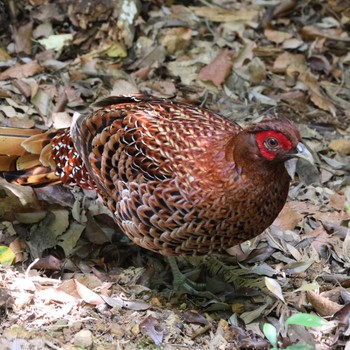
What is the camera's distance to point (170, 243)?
13.2 ft

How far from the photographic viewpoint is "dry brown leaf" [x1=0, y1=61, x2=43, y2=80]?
18.4 feet

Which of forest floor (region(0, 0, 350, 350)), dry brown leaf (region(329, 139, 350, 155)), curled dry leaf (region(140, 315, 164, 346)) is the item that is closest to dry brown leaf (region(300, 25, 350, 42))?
forest floor (region(0, 0, 350, 350))

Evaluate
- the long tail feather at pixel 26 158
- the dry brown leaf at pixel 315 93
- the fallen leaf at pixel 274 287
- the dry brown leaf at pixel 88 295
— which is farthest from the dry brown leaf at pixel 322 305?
the dry brown leaf at pixel 315 93

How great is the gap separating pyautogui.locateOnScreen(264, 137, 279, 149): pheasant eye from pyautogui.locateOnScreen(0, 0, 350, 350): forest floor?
90cm

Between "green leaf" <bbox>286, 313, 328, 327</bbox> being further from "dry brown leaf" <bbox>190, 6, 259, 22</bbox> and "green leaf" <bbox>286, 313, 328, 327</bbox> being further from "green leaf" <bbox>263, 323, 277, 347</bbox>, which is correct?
"dry brown leaf" <bbox>190, 6, 259, 22</bbox>

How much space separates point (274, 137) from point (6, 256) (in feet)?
5.66

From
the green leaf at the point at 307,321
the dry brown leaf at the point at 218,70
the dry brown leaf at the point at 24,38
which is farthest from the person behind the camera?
the dry brown leaf at the point at 218,70

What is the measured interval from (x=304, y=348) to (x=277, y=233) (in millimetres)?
1359

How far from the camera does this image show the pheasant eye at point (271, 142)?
3754 mm

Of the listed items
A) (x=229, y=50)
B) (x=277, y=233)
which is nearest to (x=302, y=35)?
(x=229, y=50)

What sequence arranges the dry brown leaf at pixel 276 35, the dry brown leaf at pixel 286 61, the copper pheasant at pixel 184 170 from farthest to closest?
the dry brown leaf at pixel 276 35
the dry brown leaf at pixel 286 61
the copper pheasant at pixel 184 170

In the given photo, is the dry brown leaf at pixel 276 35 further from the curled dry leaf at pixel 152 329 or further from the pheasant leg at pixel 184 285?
the curled dry leaf at pixel 152 329

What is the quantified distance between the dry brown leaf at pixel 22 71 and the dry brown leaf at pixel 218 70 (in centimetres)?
135

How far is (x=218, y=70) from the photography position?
20.1ft
